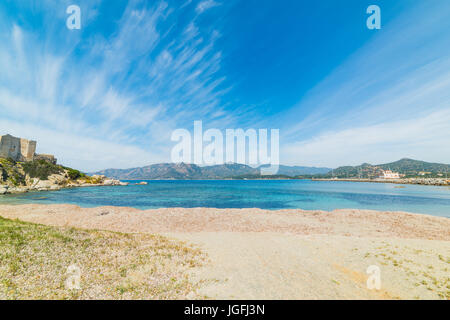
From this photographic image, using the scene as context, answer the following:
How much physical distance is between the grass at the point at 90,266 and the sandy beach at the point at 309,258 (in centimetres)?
113

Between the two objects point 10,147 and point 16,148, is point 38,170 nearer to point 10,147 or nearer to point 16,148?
point 10,147

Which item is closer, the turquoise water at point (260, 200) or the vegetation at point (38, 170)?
the turquoise water at point (260, 200)

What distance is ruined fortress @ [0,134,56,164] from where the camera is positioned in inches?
3084

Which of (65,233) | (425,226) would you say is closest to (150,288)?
(65,233)

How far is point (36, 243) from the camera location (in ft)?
24.8


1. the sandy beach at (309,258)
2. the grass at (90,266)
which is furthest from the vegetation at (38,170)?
the grass at (90,266)

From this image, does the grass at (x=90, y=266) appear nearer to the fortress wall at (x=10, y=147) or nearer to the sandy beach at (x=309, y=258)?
the sandy beach at (x=309, y=258)

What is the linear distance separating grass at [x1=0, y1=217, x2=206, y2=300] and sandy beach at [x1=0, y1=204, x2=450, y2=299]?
1.13 meters

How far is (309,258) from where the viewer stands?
9602mm

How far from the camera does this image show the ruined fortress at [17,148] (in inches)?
3084

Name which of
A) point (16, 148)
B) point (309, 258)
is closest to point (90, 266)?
point (309, 258)

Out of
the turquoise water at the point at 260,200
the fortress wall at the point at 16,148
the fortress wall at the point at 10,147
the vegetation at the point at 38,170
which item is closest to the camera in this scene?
the turquoise water at the point at 260,200

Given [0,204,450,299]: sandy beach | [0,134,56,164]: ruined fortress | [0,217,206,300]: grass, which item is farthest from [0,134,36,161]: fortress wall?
[0,217,206,300]: grass
